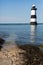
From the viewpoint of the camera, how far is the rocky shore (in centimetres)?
400

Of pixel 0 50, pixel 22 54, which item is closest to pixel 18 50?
pixel 22 54

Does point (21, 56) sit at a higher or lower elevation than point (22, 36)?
higher

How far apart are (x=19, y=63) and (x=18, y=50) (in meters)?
0.36

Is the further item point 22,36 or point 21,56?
point 22,36

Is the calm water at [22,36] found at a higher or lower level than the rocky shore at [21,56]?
lower

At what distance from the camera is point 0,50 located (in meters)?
4.47

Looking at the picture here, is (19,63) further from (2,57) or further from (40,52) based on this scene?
(40,52)

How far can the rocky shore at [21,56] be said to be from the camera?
4.00m

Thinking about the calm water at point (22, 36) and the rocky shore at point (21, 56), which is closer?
the rocky shore at point (21, 56)

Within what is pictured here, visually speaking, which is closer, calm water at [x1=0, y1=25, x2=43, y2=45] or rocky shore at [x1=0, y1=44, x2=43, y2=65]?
rocky shore at [x1=0, y1=44, x2=43, y2=65]

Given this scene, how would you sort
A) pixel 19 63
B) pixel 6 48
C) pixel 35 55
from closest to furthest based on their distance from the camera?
pixel 19 63, pixel 35 55, pixel 6 48

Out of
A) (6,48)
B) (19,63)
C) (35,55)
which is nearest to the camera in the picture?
(19,63)

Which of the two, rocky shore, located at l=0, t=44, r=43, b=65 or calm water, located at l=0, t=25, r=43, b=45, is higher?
rocky shore, located at l=0, t=44, r=43, b=65

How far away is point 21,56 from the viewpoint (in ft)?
13.6
